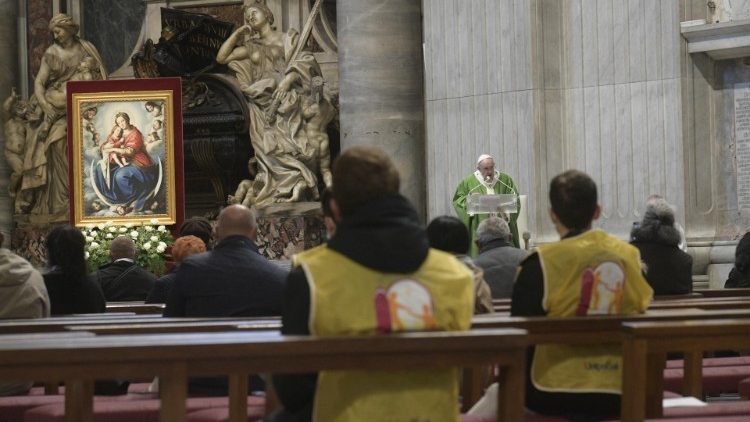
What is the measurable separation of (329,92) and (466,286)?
12013mm

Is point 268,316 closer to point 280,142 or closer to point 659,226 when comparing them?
point 659,226

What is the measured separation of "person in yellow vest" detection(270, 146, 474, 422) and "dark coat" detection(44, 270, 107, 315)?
3983mm

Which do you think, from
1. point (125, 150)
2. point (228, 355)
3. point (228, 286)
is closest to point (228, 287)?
point (228, 286)

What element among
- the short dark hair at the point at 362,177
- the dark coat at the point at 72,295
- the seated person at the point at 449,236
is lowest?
the dark coat at the point at 72,295

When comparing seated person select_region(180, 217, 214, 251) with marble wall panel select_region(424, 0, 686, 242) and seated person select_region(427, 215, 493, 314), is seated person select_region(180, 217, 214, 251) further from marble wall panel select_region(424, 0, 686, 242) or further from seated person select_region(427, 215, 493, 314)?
marble wall panel select_region(424, 0, 686, 242)

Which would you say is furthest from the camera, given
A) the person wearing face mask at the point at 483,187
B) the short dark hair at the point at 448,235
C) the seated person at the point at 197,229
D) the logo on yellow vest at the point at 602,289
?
the person wearing face mask at the point at 483,187

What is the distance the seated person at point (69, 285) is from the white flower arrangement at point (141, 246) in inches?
229

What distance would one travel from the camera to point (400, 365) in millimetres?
3461

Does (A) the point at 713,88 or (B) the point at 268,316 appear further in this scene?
(A) the point at 713,88

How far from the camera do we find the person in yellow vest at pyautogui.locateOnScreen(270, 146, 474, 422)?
11.6 ft

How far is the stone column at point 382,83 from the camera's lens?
13953 millimetres

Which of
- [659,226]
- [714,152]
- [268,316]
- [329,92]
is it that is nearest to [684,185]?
[714,152]

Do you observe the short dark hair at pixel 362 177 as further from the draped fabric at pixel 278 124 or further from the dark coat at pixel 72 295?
the draped fabric at pixel 278 124

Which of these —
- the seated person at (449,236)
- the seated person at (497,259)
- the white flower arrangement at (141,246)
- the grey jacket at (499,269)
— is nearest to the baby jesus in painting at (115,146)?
the white flower arrangement at (141,246)
